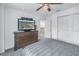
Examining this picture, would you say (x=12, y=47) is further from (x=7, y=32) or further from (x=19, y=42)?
(x=7, y=32)

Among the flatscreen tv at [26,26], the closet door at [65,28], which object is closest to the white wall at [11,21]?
the flatscreen tv at [26,26]

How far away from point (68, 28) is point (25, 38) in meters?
0.93

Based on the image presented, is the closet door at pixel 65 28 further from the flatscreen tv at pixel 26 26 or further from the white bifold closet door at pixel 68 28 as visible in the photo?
the flatscreen tv at pixel 26 26

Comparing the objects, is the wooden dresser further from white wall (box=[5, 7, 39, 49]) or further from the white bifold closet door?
the white bifold closet door

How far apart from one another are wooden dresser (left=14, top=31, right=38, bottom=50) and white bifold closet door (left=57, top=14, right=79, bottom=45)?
53 cm

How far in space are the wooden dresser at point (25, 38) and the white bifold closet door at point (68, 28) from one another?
53 cm

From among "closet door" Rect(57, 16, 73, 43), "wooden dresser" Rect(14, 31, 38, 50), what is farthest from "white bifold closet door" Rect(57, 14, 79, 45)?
"wooden dresser" Rect(14, 31, 38, 50)

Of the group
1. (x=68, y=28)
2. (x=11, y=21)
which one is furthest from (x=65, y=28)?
(x=11, y=21)

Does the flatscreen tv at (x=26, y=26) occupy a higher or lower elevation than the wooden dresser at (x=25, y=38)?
higher

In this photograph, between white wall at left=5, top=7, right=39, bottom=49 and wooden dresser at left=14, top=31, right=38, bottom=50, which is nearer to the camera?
white wall at left=5, top=7, right=39, bottom=49

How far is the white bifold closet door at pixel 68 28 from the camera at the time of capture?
1.89 m

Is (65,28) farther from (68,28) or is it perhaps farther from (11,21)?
(11,21)

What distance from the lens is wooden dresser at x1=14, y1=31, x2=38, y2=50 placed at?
194 cm

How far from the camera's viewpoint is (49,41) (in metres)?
1.91
